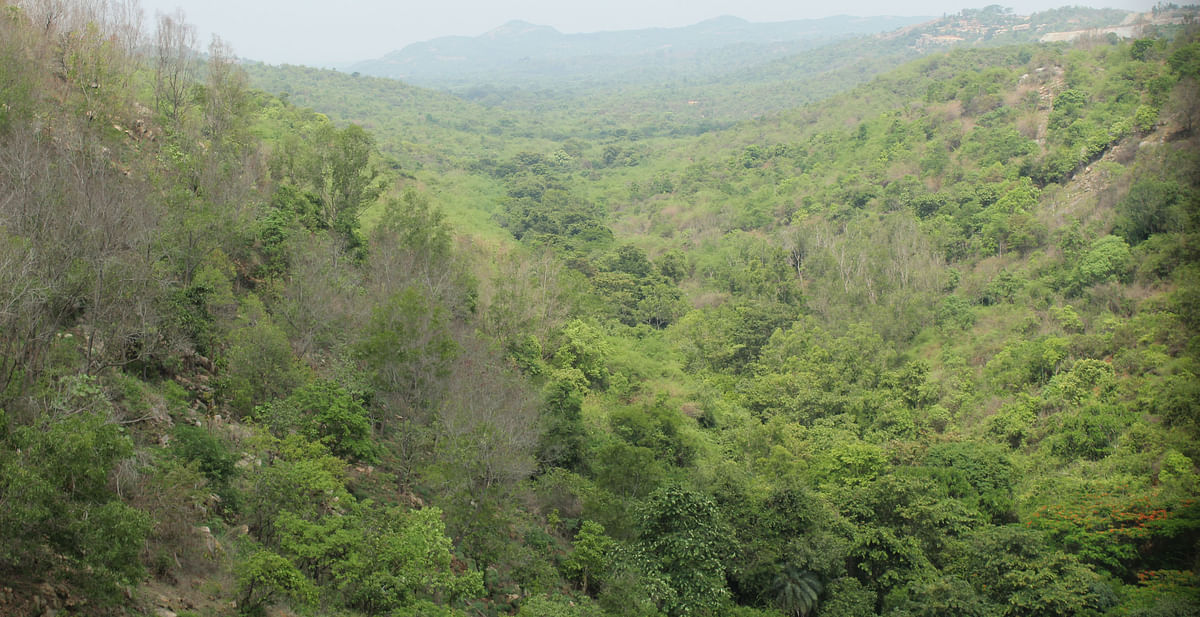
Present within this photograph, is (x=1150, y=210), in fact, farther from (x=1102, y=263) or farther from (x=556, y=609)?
(x=556, y=609)

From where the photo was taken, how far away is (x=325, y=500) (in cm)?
1598

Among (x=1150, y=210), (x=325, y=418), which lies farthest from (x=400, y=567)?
(x=1150, y=210)

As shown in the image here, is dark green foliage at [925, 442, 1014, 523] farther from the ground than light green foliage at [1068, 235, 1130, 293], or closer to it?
closer to it

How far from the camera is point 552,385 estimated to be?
2505 cm

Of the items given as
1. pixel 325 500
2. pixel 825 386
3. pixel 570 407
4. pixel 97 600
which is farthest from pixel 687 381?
pixel 97 600

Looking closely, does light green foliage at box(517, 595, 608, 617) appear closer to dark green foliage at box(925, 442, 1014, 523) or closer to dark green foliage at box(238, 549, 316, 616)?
dark green foliage at box(238, 549, 316, 616)

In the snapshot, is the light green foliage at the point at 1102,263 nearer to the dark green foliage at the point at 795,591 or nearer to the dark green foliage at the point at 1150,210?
the dark green foliage at the point at 1150,210

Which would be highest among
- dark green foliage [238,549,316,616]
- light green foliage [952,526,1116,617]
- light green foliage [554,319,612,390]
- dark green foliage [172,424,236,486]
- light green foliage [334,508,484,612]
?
dark green foliage [172,424,236,486]

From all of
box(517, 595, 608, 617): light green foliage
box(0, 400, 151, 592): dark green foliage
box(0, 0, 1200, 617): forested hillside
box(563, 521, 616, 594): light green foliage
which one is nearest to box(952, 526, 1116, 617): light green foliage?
box(0, 0, 1200, 617): forested hillside

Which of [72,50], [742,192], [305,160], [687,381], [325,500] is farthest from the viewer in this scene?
[742,192]

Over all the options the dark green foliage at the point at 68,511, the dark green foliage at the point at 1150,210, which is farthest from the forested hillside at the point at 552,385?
the dark green foliage at the point at 1150,210

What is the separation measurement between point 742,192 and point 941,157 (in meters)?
17.6

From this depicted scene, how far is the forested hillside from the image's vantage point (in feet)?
41.9

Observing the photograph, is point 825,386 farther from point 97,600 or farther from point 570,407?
point 97,600
